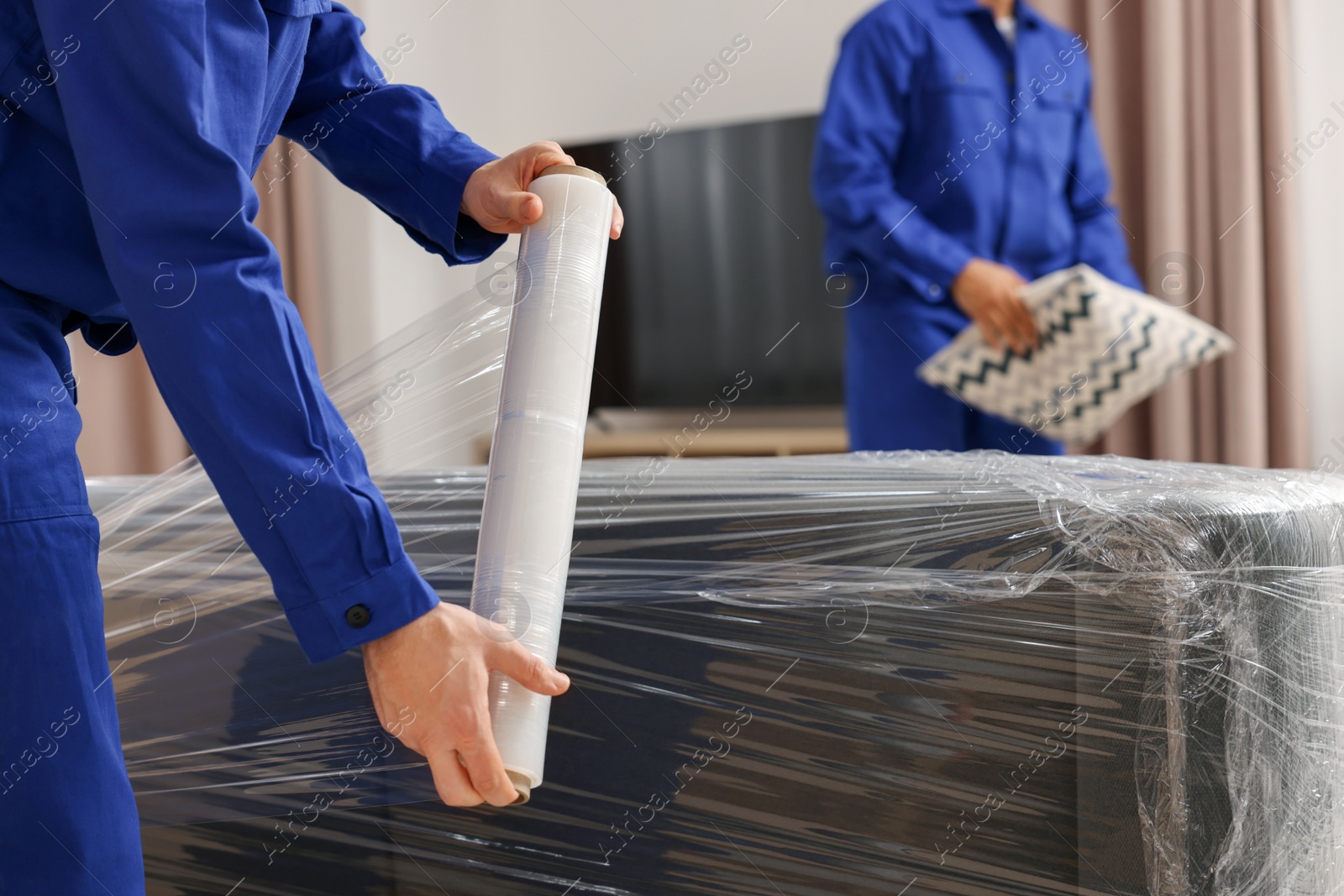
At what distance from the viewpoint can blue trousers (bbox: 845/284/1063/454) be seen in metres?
1.49

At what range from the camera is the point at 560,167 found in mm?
628

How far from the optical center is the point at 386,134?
2.25 feet

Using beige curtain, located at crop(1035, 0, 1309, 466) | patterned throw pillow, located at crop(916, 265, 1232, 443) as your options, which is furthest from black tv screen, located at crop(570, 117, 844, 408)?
patterned throw pillow, located at crop(916, 265, 1232, 443)

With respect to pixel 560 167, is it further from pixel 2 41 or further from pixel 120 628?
pixel 120 628

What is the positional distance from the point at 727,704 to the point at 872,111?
1.12 m

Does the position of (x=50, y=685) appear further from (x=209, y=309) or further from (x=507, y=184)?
(x=507, y=184)

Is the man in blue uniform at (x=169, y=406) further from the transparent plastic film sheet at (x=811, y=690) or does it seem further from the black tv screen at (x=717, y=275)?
the black tv screen at (x=717, y=275)

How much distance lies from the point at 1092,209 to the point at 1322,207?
91 cm

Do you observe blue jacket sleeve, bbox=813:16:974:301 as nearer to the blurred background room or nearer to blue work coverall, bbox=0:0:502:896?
the blurred background room

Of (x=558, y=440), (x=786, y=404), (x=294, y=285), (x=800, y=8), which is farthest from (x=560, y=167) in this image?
(x=294, y=285)

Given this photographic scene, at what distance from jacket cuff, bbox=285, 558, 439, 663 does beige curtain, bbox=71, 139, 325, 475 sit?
238 centimetres

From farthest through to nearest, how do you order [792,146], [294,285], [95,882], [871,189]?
1. [294,285]
2. [792,146]
3. [871,189]
4. [95,882]

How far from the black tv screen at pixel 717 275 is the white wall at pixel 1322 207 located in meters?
1.07

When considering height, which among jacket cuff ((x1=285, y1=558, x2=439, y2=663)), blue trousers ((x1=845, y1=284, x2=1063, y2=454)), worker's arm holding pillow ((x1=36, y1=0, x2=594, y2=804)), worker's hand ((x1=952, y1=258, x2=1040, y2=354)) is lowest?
blue trousers ((x1=845, y1=284, x2=1063, y2=454))
